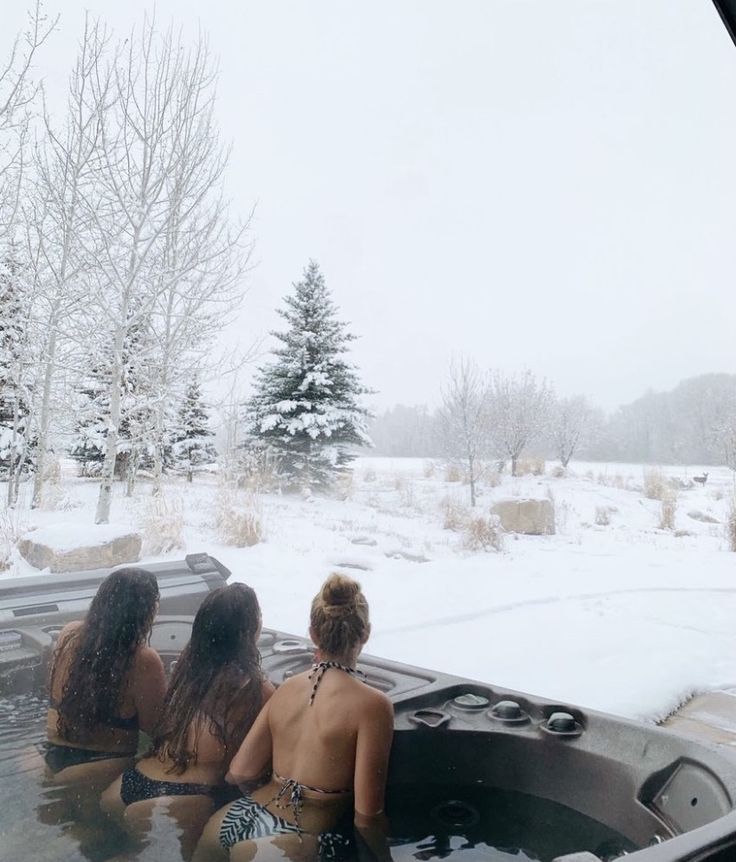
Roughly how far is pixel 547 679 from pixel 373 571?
3.85 feet

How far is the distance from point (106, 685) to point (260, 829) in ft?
1.35

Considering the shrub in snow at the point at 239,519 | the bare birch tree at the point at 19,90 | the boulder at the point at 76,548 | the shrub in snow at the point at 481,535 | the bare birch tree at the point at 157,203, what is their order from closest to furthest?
the boulder at the point at 76,548 → the bare birch tree at the point at 19,90 → the shrub in snow at the point at 239,519 → the bare birch tree at the point at 157,203 → the shrub in snow at the point at 481,535

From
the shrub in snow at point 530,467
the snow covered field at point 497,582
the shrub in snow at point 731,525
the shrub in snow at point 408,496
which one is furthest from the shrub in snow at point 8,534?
the shrub in snow at point 530,467

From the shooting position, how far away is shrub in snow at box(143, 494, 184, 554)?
266 cm

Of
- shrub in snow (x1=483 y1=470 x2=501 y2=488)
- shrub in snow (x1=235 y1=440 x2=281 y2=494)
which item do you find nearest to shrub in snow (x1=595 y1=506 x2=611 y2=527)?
shrub in snow (x1=483 y1=470 x2=501 y2=488)

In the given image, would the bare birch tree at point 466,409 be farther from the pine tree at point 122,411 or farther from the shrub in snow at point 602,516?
the pine tree at point 122,411

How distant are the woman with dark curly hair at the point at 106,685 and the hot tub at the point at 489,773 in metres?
0.09

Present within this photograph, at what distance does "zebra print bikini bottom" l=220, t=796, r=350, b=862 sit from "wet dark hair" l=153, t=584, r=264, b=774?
0.10 metres

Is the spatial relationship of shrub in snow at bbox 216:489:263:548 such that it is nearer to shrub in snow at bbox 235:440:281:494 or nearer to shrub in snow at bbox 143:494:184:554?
shrub in snow at bbox 235:440:281:494

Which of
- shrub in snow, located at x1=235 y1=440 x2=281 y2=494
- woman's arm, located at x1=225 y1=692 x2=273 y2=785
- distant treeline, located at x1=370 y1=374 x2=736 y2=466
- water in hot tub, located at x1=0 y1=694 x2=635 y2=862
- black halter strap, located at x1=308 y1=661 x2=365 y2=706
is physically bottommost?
water in hot tub, located at x1=0 y1=694 x2=635 y2=862

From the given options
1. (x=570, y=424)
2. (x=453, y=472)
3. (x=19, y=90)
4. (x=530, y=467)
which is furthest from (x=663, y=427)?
(x=19, y=90)

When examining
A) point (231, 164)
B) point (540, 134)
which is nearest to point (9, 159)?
point (231, 164)

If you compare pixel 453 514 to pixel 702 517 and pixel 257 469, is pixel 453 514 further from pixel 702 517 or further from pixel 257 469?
pixel 702 517

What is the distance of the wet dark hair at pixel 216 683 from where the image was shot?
1.21 meters
